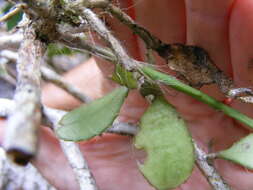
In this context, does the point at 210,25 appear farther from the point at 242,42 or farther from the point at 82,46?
the point at 82,46

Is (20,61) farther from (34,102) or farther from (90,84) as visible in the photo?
(90,84)

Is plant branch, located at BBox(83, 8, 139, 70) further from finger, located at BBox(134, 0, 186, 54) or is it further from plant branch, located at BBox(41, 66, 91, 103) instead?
plant branch, located at BBox(41, 66, 91, 103)

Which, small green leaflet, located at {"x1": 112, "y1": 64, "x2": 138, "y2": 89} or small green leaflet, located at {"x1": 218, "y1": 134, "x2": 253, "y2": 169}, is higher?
small green leaflet, located at {"x1": 112, "y1": 64, "x2": 138, "y2": 89}

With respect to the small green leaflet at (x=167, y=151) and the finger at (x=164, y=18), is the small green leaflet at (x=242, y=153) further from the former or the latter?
the finger at (x=164, y=18)

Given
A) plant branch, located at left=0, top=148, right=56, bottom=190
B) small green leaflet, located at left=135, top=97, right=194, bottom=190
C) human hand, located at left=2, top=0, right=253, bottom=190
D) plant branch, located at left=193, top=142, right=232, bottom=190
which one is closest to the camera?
small green leaflet, located at left=135, top=97, right=194, bottom=190

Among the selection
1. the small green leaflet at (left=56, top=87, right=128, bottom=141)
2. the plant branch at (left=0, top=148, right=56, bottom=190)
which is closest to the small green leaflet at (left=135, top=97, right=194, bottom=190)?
the small green leaflet at (left=56, top=87, right=128, bottom=141)

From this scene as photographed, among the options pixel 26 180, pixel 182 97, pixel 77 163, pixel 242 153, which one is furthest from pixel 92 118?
pixel 26 180
